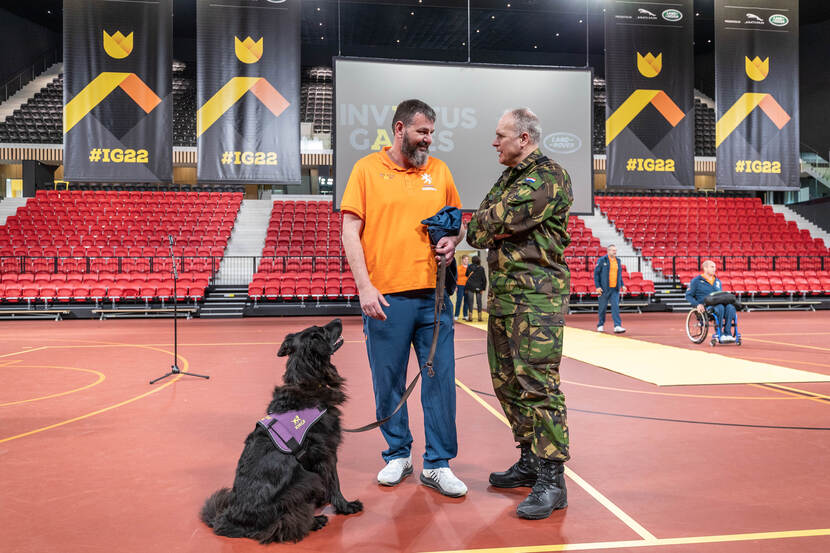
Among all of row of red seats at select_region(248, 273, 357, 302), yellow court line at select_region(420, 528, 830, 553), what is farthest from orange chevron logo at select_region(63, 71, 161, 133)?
yellow court line at select_region(420, 528, 830, 553)

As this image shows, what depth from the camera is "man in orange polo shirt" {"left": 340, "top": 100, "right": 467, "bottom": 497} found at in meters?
2.67

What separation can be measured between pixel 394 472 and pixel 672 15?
10386 millimetres

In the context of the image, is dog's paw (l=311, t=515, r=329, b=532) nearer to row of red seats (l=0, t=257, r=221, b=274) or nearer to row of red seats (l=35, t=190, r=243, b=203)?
row of red seats (l=0, t=257, r=221, b=274)

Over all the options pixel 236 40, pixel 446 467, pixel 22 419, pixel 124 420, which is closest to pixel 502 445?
pixel 446 467

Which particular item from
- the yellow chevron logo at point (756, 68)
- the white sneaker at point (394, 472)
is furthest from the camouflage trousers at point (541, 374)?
the yellow chevron logo at point (756, 68)

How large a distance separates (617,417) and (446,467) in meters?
1.97

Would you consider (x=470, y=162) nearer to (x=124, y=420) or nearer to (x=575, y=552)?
(x=124, y=420)

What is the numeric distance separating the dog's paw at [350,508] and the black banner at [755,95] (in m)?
10.1

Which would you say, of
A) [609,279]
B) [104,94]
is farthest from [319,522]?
[609,279]

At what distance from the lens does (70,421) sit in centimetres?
409

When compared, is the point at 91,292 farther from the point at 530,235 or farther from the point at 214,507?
the point at 530,235

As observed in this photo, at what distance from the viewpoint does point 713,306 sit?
28.5ft

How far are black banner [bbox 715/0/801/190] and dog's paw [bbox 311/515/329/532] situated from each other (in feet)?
33.7

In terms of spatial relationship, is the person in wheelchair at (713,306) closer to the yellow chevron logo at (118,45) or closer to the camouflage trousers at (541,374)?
the camouflage trousers at (541,374)
